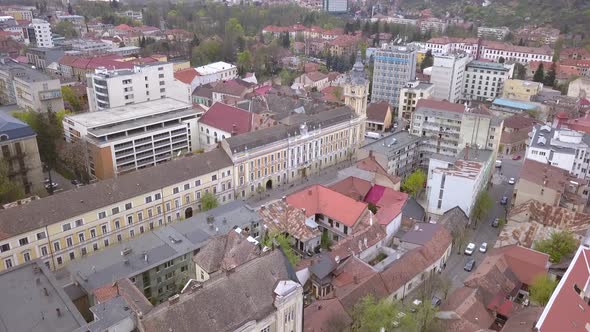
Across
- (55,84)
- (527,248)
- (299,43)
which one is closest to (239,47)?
(299,43)

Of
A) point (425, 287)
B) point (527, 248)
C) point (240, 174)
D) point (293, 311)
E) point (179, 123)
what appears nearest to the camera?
point (293, 311)

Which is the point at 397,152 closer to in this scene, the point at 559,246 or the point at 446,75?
the point at 559,246

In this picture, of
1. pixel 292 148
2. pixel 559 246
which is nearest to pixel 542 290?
pixel 559 246

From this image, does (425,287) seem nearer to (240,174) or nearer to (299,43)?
(240,174)

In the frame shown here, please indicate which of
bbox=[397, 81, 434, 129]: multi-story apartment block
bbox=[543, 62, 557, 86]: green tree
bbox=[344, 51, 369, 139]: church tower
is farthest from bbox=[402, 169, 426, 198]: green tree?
bbox=[543, 62, 557, 86]: green tree

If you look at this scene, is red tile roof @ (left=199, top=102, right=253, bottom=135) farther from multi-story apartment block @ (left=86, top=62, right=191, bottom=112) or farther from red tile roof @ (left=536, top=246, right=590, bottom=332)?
red tile roof @ (left=536, top=246, right=590, bottom=332)

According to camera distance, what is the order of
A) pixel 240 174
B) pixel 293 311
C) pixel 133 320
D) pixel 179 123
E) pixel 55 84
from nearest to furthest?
pixel 133 320, pixel 293 311, pixel 240 174, pixel 179 123, pixel 55 84
